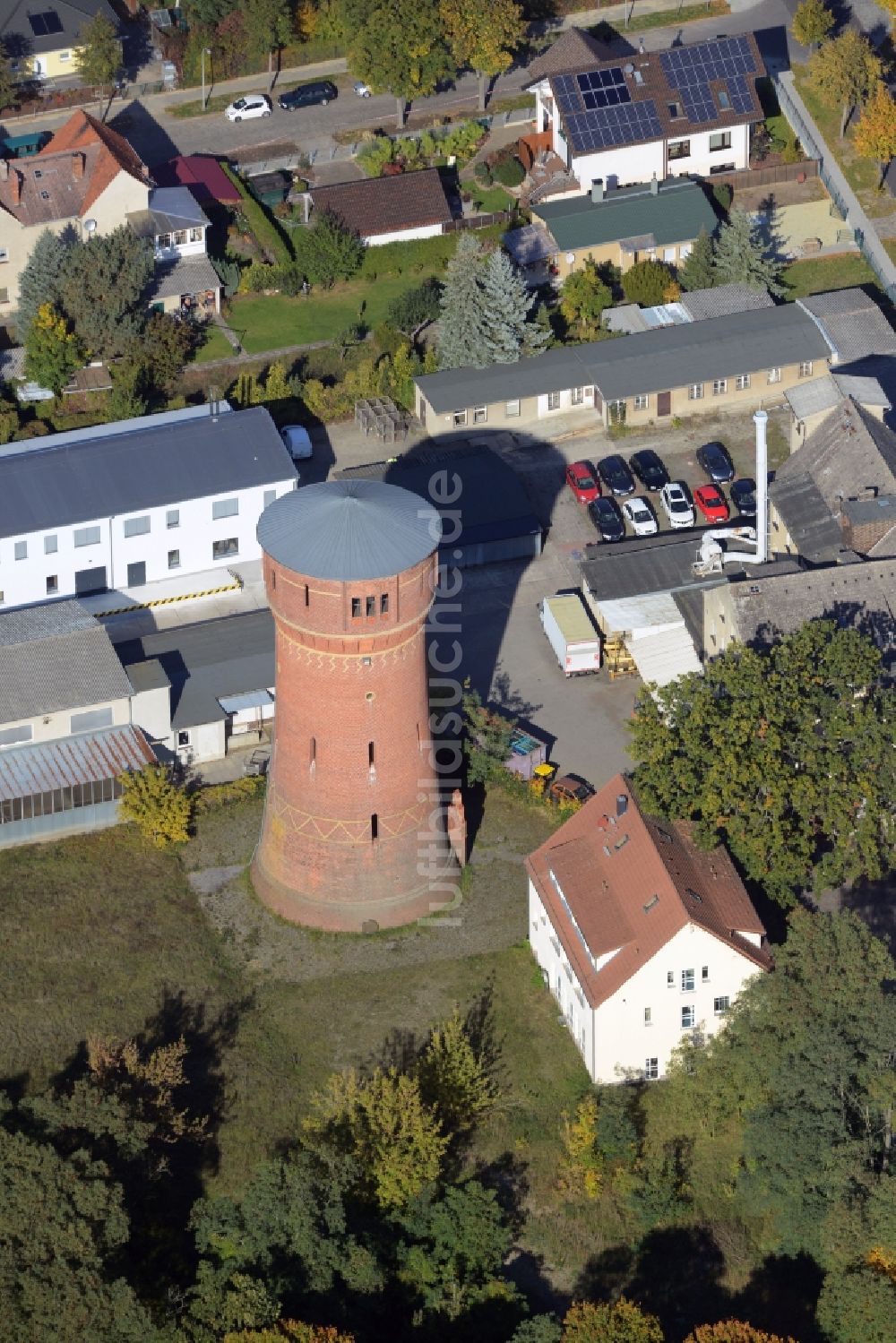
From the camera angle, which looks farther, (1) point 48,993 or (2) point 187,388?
(2) point 187,388

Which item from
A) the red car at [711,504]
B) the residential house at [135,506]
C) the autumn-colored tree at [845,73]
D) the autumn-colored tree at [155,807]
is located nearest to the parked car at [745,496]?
the red car at [711,504]

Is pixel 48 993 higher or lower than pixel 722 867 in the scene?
lower

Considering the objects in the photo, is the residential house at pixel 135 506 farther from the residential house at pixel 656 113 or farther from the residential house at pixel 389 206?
the residential house at pixel 656 113

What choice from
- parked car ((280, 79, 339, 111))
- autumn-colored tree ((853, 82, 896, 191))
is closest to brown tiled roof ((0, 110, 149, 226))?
parked car ((280, 79, 339, 111))

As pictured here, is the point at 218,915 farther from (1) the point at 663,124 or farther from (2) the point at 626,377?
(1) the point at 663,124

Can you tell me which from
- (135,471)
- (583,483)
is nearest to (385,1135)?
(135,471)

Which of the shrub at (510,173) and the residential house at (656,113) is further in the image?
the shrub at (510,173)

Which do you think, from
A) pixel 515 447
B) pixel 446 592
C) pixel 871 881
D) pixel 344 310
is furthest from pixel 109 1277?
pixel 344 310

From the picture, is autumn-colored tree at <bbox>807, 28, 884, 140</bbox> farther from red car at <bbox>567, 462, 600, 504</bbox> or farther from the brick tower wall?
the brick tower wall
